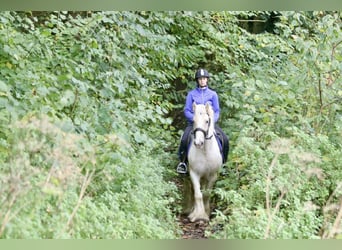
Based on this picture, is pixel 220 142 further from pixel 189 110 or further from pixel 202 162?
pixel 189 110

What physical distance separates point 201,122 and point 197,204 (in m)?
0.87

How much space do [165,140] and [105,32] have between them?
85.3 inches

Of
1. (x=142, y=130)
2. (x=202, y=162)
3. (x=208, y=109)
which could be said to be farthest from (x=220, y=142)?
(x=142, y=130)

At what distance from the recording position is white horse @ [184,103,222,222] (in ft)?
17.3

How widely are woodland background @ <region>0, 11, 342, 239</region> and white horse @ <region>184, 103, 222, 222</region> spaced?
0.16 m

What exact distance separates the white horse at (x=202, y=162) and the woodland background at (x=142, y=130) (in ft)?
0.52

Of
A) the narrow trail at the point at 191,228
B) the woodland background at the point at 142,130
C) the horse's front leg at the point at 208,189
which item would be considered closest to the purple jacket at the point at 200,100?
the woodland background at the point at 142,130

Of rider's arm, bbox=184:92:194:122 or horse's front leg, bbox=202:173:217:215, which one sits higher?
rider's arm, bbox=184:92:194:122

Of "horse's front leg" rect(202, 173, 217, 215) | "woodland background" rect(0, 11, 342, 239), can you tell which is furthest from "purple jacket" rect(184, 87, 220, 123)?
"horse's front leg" rect(202, 173, 217, 215)

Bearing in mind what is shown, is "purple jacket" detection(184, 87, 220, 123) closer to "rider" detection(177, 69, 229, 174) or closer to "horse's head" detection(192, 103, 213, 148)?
"rider" detection(177, 69, 229, 174)

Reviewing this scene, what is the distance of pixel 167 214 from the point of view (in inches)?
186

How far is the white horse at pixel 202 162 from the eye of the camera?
527 cm

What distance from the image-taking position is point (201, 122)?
17.3ft

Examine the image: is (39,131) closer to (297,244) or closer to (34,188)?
(34,188)
